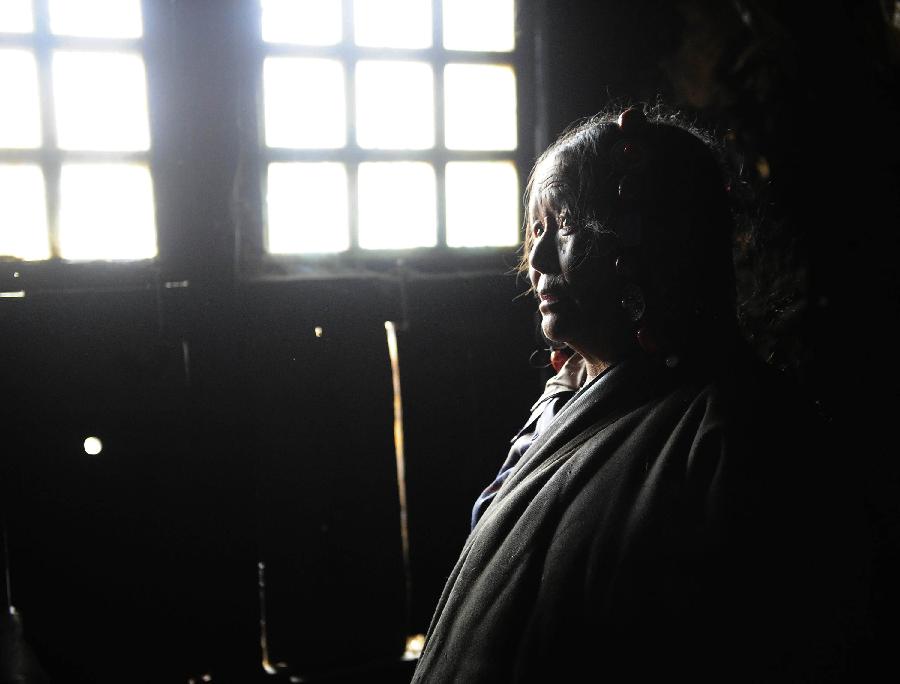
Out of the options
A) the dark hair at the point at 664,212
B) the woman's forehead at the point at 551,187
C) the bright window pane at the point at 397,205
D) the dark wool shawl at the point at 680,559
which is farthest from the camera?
the bright window pane at the point at 397,205

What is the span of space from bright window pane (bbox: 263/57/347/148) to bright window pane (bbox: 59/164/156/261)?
0.43 meters

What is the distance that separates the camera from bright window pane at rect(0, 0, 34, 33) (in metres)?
1.67

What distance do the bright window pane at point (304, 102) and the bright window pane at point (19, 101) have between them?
64 centimetres

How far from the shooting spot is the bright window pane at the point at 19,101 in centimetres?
169

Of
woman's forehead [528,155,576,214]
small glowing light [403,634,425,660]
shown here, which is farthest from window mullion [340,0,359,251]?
small glowing light [403,634,425,660]

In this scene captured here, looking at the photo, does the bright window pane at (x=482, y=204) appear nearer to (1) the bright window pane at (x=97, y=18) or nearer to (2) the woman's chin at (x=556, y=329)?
(2) the woman's chin at (x=556, y=329)

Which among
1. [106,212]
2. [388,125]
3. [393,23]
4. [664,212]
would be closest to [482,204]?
[388,125]

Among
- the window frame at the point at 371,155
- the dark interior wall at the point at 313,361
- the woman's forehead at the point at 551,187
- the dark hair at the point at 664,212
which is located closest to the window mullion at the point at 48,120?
the dark interior wall at the point at 313,361

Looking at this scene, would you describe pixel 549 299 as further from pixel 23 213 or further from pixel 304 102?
pixel 23 213

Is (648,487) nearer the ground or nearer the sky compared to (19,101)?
nearer the ground

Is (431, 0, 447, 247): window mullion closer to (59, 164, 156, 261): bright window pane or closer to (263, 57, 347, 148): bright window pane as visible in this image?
(263, 57, 347, 148): bright window pane

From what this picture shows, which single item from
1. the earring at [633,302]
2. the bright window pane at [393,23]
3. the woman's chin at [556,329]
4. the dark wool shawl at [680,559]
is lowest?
the dark wool shawl at [680,559]

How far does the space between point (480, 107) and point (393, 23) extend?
39 cm

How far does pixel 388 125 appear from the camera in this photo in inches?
78.2
